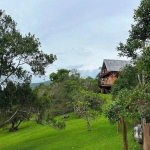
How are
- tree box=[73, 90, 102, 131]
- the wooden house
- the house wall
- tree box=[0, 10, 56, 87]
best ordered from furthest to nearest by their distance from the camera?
the house wall, the wooden house, tree box=[73, 90, 102, 131], tree box=[0, 10, 56, 87]

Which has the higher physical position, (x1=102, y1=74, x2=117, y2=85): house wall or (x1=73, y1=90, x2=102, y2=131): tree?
(x1=102, y1=74, x2=117, y2=85): house wall

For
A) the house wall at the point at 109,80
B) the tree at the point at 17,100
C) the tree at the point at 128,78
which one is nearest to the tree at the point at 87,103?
the tree at the point at 128,78

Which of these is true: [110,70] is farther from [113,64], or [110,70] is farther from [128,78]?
[128,78]

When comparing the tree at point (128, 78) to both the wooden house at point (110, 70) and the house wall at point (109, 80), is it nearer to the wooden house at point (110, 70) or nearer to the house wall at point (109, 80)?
the wooden house at point (110, 70)

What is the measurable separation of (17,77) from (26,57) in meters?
1.60

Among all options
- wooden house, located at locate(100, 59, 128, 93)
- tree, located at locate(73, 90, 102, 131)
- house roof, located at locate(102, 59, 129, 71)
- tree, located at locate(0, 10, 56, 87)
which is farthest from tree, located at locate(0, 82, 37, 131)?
house roof, located at locate(102, 59, 129, 71)

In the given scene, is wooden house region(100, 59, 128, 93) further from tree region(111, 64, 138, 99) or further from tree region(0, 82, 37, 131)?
tree region(0, 82, 37, 131)

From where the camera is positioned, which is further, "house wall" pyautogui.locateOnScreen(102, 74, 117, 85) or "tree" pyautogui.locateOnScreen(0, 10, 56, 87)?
"house wall" pyautogui.locateOnScreen(102, 74, 117, 85)

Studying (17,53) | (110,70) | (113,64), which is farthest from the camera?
(113,64)

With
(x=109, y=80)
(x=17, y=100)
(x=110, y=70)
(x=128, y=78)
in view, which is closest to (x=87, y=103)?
(x=128, y=78)

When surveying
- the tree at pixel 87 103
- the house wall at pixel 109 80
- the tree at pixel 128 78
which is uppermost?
the house wall at pixel 109 80

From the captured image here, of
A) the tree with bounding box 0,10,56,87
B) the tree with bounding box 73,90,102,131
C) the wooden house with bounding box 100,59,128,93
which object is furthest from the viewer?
the wooden house with bounding box 100,59,128,93

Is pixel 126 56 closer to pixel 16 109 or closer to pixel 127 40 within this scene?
pixel 127 40

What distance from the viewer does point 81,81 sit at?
38062 millimetres
